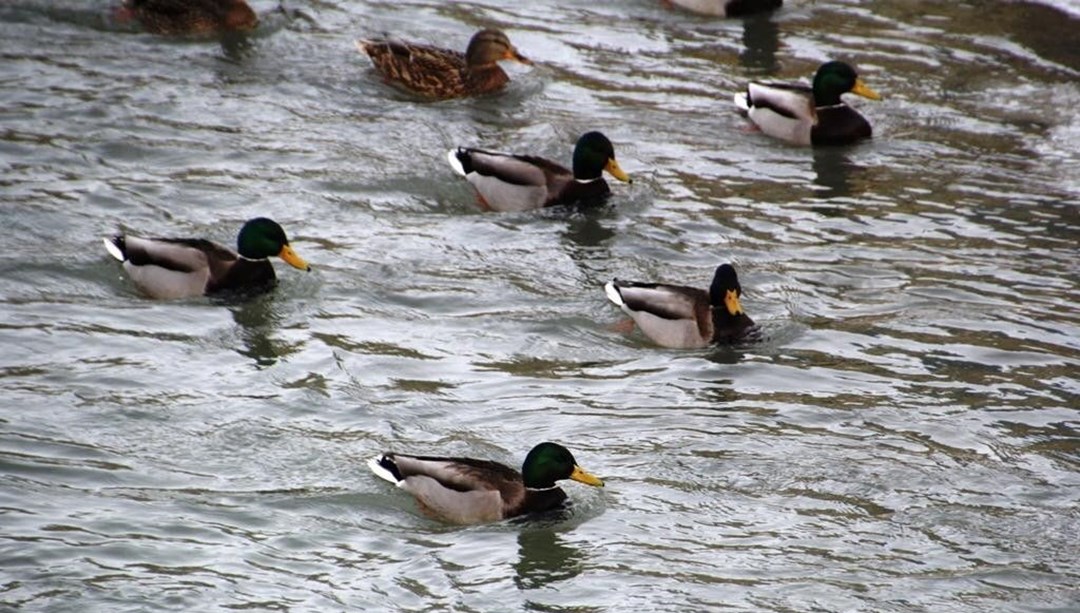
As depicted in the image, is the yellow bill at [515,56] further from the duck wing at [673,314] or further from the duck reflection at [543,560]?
the duck reflection at [543,560]

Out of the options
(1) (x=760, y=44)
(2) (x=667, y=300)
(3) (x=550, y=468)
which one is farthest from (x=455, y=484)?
(1) (x=760, y=44)

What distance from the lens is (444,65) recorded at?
16.9 meters

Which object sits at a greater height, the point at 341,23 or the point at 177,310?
the point at 341,23

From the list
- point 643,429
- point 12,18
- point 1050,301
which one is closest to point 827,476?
point 643,429

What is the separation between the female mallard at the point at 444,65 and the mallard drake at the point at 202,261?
404 cm

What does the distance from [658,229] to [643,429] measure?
3759 millimetres

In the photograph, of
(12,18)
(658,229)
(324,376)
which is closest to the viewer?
(324,376)

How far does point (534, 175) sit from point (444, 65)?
8.07 ft

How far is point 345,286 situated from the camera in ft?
43.1

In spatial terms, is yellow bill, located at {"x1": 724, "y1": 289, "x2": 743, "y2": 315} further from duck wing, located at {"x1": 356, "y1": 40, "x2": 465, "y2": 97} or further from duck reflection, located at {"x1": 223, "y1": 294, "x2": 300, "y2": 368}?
duck wing, located at {"x1": 356, "y1": 40, "x2": 465, "y2": 97}

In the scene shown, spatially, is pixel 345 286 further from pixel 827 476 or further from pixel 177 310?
pixel 827 476

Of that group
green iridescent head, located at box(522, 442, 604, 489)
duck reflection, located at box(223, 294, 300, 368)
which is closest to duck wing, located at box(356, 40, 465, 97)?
duck reflection, located at box(223, 294, 300, 368)

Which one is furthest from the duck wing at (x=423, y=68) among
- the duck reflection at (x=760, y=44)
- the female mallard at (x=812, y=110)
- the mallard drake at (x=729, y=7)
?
the mallard drake at (x=729, y=7)

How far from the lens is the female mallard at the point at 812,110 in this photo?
16359 mm
